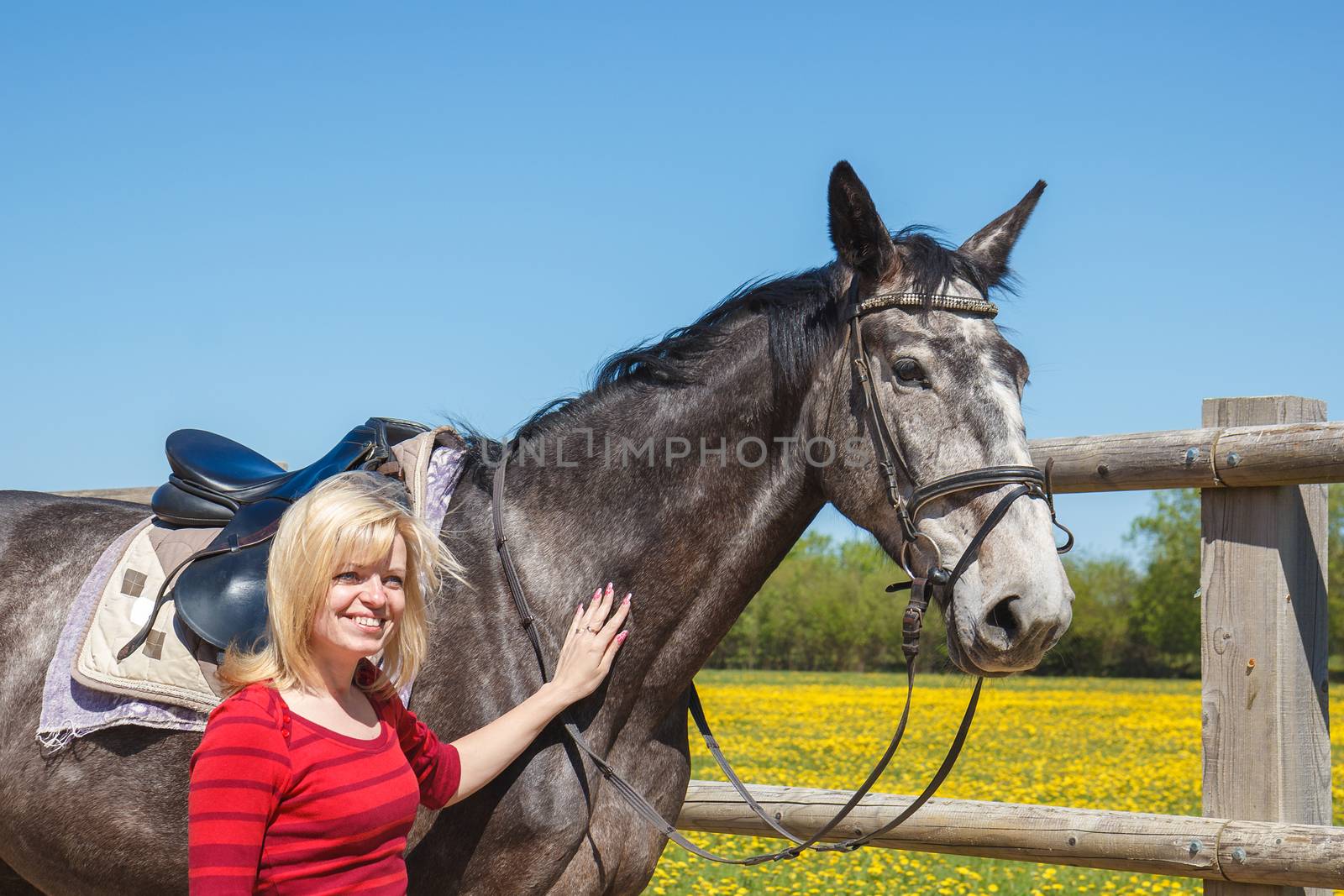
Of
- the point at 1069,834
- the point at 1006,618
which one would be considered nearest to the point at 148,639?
the point at 1006,618

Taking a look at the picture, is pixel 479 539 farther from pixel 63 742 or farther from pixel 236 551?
pixel 63 742

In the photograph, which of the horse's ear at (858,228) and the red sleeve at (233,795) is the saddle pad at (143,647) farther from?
the horse's ear at (858,228)

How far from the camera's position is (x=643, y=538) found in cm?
283

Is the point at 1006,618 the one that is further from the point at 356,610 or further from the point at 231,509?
the point at 231,509

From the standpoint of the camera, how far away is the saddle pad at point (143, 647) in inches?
108

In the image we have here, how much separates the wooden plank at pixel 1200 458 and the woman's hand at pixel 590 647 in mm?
1725

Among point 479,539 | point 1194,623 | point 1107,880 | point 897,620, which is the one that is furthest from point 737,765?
point 1194,623

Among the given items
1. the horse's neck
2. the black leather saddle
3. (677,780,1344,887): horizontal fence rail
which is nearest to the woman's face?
the black leather saddle

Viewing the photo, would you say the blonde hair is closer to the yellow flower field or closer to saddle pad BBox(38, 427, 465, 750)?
saddle pad BBox(38, 427, 465, 750)

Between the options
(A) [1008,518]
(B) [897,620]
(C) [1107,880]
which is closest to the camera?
(A) [1008,518]

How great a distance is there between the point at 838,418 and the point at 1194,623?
50.0 metres

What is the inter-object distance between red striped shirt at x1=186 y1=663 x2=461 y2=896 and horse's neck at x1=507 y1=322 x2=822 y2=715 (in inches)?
29.9

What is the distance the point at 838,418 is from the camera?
9.04ft

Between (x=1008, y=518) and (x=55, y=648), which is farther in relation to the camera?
(x=55, y=648)
